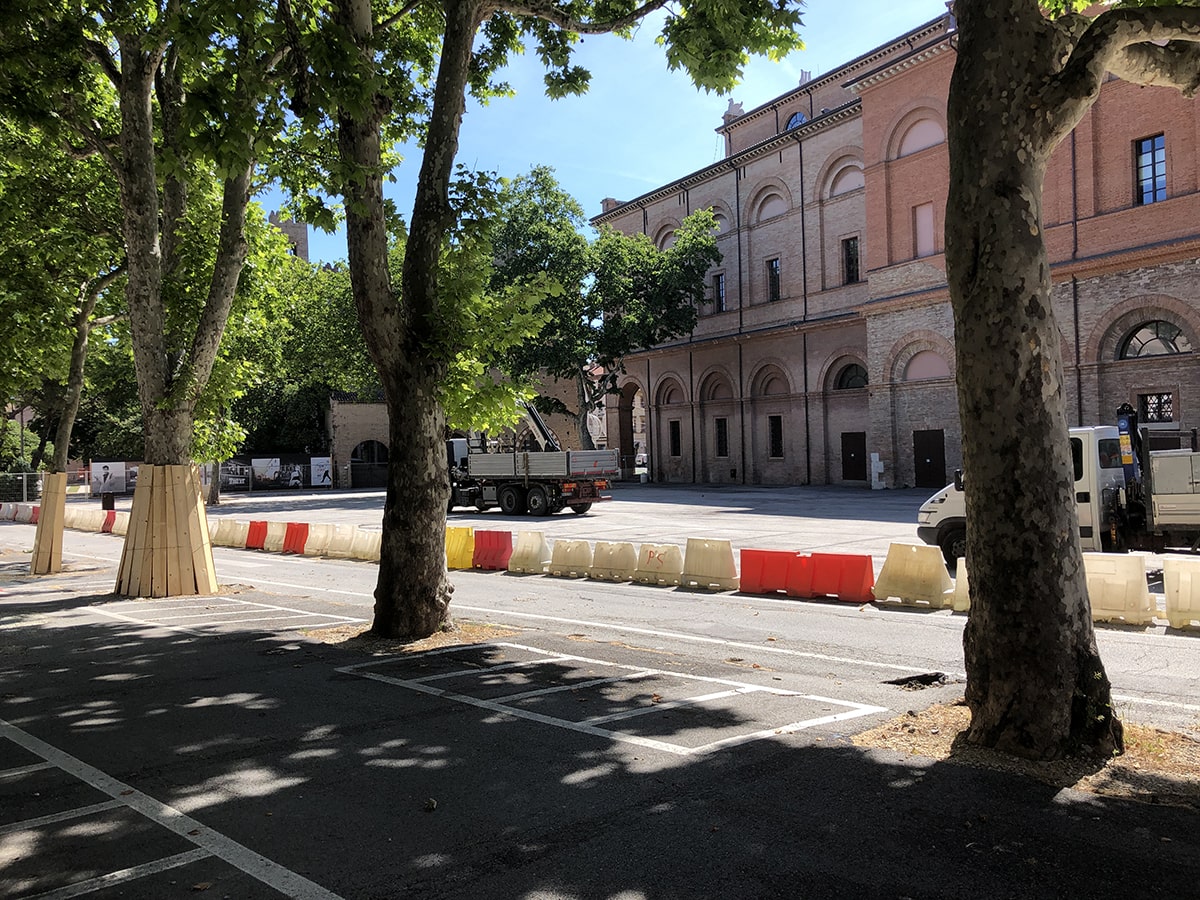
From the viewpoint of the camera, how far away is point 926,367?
34.5 m

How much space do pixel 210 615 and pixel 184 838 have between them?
8.06 m

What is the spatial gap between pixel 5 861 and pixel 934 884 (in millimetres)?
4249

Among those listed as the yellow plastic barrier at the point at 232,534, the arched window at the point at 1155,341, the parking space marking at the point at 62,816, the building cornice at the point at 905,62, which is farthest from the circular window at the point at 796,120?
the parking space marking at the point at 62,816

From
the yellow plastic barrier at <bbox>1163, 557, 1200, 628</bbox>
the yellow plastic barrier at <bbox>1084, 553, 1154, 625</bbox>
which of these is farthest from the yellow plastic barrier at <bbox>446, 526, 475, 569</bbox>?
the yellow plastic barrier at <bbox>1163, 557, 1200, 628</bbox>

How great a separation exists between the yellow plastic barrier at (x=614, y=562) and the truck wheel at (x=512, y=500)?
49.9 ft

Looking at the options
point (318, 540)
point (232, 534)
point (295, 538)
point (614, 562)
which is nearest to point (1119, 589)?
point (614, 562)

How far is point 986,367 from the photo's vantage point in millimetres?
5289

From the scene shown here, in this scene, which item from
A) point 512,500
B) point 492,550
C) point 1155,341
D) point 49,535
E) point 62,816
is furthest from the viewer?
point 512,500

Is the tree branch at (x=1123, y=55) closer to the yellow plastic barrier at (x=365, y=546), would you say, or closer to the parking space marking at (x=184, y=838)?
the parking space marking at (x=184, y=838)

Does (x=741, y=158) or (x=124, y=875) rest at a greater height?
(x=741, y=158)

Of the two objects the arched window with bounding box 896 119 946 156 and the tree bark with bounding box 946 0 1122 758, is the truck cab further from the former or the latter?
the arched window with bounding box 896 119 946 156

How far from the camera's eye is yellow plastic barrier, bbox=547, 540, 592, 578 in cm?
1536

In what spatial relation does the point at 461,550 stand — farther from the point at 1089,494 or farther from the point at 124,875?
the point at 124,875

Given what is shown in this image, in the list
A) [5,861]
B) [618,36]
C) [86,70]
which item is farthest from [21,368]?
[5,861]
